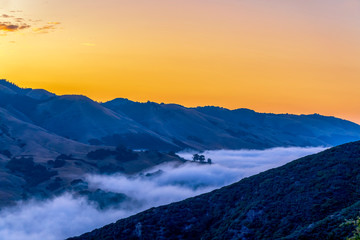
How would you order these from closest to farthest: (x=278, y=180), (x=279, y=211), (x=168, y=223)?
(x=279, y=211), (x=168, y=223), (x=278, y=180)

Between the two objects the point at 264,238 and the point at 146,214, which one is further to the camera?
the point at 146,214

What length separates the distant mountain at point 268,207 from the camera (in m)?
59.8

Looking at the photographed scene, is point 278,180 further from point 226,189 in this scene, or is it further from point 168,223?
point 168,223

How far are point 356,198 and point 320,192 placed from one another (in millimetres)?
5188

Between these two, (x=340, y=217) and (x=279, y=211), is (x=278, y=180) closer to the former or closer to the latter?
(x=279, y=211)

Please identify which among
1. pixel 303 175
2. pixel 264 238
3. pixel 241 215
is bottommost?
pixel 264 238

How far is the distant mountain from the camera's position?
5981 centimetres

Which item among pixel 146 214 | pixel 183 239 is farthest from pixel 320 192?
pixel 146 214

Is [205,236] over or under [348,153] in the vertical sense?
under

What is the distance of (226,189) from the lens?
7962 centimetres

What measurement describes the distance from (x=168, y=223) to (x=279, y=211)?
17.1 metres

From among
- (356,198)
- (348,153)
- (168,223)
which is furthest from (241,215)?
(348,153)

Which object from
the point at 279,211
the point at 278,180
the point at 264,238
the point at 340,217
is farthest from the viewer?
the point at 278,180

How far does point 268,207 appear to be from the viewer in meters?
65.2
